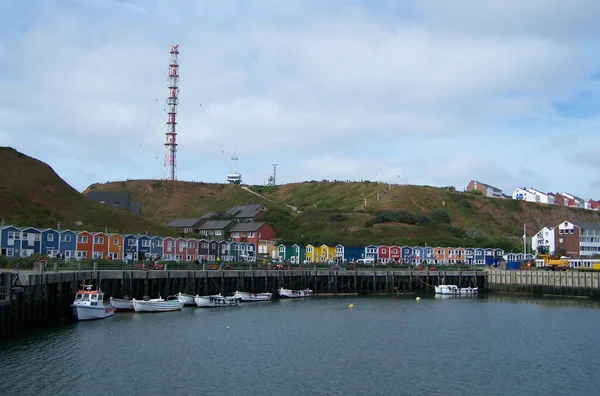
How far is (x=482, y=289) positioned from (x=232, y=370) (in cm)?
7311

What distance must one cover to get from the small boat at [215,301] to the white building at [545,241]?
85.9 metres

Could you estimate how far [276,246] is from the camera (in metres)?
125

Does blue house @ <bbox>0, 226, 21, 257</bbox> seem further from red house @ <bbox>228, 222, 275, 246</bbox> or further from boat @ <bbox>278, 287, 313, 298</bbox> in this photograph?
red house @ <bbox>228, 222, 275, 246</bbox>

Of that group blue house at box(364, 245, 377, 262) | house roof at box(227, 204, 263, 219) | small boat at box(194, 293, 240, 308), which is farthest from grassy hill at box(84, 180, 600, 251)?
small boat at box(194, 293, 240, 308)

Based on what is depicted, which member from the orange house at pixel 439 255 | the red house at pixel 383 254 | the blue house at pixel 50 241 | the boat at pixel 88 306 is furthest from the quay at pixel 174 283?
the orange house at pixel 439 255

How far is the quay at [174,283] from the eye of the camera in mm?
47812

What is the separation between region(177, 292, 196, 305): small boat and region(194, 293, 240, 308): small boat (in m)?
0.63

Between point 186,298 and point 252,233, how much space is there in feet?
177

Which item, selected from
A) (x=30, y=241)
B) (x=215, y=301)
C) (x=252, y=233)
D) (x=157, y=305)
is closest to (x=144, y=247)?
A: (x=30, y=241)

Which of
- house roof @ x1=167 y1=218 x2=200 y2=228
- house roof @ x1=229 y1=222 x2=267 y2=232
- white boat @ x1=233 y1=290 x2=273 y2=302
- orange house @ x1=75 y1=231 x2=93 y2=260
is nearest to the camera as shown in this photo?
white boat @ x1=233 y1=290 x2=273 y2=302

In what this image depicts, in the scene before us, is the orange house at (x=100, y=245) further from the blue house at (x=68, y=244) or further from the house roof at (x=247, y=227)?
the house roof at (x=247, y=227)

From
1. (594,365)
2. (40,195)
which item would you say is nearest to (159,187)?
(40,195)

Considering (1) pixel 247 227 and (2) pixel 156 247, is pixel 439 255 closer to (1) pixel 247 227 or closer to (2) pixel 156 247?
(1) pixel 247 227

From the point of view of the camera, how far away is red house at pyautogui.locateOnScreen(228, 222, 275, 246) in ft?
409
